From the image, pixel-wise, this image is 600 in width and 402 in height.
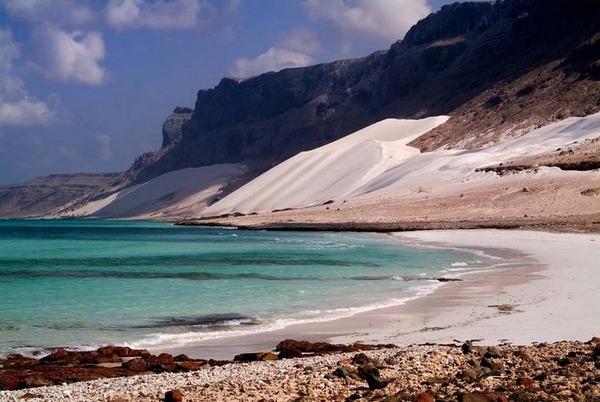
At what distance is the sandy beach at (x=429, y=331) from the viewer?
8.86 meters

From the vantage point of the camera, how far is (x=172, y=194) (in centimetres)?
18175

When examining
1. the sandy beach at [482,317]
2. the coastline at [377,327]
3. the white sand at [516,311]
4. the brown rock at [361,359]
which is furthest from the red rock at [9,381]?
the white sand at [516,311]

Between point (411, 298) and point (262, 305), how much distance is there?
3648 millimetres

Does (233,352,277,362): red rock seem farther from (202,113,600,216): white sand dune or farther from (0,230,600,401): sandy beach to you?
(202,113,600,216): white sand dune

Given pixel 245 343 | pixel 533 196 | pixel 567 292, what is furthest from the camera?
pixel 533 196

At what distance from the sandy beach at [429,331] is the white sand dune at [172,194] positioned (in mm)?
141782

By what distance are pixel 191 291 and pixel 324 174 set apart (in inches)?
3446

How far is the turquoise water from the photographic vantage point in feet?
48.6

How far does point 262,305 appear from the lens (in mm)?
17969

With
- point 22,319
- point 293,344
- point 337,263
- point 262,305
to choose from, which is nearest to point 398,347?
point 293,344

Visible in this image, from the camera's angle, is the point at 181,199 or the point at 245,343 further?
the point at 181,199

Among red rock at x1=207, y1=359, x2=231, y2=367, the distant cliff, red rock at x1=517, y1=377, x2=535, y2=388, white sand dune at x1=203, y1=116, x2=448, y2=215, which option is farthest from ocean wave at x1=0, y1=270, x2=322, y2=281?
the distant cliff

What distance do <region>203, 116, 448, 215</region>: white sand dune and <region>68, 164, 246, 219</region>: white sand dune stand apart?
44.6 metres

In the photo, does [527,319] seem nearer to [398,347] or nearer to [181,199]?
[398,347]
